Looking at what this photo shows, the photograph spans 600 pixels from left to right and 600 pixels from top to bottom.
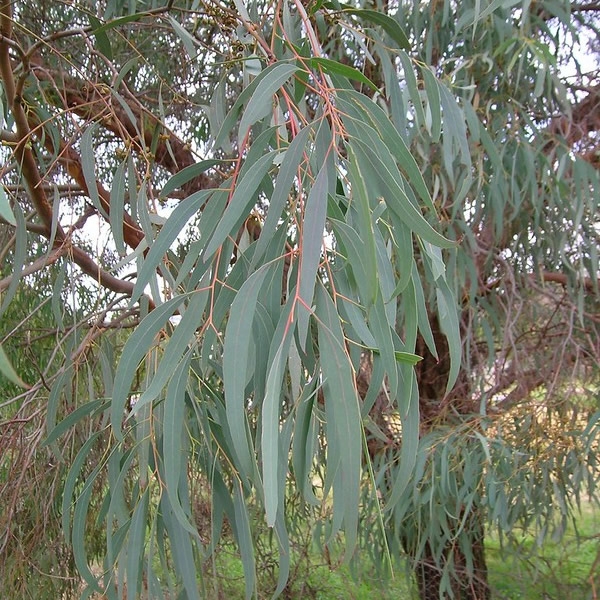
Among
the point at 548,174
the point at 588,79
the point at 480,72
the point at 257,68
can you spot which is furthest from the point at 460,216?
the point at 257,68

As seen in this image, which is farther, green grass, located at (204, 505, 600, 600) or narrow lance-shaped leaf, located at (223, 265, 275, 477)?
green grass, located at (204, 505, 600, 600)

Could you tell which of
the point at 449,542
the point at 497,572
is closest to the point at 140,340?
the point at 449,542

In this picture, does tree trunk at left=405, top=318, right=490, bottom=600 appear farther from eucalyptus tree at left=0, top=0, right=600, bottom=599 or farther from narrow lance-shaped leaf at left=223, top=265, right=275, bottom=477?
narrow lance-shaped leaf at left=223, top=265, right=275, bottom=477

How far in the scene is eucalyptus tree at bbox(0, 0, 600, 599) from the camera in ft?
1.97

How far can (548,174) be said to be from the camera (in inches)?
67.4

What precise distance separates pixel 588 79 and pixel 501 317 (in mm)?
755

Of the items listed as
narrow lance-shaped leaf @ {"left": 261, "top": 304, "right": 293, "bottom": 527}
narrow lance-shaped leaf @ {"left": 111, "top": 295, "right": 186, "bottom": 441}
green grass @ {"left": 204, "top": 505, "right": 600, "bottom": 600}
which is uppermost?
narrow lance-shaped leaf @ {"left": 111, "top": 295, "right": 186, "bottom": 441}

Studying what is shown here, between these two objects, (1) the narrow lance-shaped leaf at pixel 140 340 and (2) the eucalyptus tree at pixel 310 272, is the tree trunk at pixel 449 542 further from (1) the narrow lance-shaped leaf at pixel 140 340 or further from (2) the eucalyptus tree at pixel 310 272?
(1) the narrow lance-shaped leaf at pixel 140 340

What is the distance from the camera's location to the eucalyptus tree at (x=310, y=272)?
0.60m

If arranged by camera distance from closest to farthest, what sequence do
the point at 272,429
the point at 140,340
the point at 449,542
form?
the point at 272,429
the point at 140,340
the point at 449,542

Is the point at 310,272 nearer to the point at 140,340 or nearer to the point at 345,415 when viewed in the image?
the point at 345,415

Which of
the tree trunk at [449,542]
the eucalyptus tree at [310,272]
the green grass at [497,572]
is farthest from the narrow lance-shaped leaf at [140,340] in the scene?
the tree trunk at [449,542]

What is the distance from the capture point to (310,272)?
0.52m

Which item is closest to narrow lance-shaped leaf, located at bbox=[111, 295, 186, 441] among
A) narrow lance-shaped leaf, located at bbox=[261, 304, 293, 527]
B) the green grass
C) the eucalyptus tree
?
the eucalyptus tree
